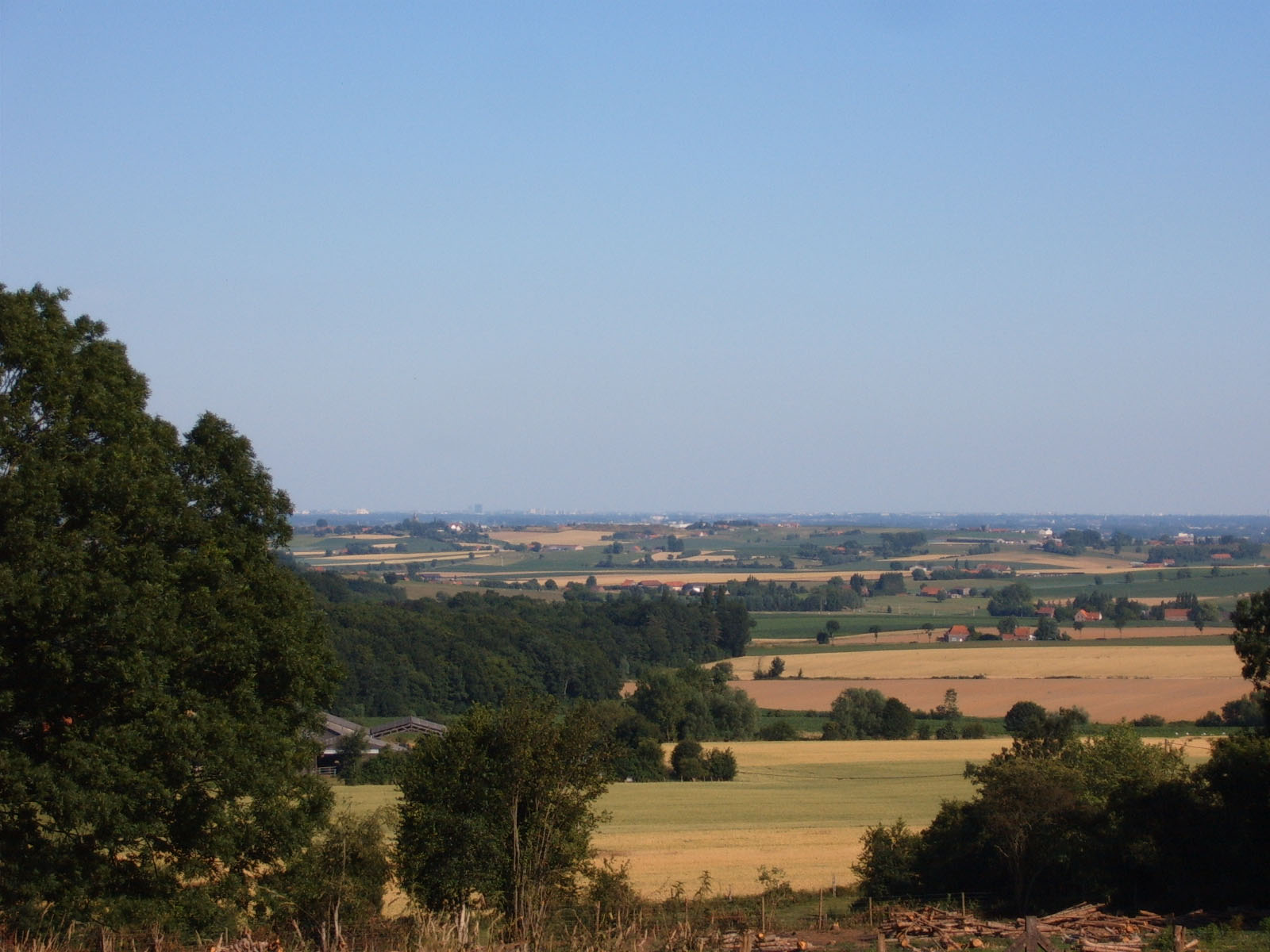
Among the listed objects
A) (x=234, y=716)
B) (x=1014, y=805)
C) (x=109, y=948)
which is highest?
(x=234, y=716)

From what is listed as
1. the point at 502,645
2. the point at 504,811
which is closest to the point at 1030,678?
the point at 502,645

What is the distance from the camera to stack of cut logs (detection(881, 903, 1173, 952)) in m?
15.9

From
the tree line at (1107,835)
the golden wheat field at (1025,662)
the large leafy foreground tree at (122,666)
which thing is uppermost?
the large leafy foreground tree at (122,666)

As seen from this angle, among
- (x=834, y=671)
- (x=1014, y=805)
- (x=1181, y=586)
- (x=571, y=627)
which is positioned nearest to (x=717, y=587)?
(x=571, y=627)

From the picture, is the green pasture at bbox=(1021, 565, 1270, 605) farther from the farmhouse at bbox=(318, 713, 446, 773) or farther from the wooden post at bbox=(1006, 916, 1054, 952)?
the wooden post at bbox=(1006, 916, 1054, 952)

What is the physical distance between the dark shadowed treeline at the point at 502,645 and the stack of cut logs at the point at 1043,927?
38206 mm

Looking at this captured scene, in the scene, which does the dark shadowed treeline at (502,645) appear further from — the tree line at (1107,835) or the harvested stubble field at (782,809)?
the tree line at (1107,835)

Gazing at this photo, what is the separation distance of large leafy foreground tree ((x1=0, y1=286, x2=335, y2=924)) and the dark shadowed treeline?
131 ft

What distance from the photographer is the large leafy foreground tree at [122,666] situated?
1289 centimetres

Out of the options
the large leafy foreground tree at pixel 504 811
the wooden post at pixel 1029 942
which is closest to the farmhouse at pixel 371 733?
the large leafy foreground tree at pixel 504 811

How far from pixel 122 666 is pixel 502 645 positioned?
223 feet

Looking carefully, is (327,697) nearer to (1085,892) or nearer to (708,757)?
(1085,892)

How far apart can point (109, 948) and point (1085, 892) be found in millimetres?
17363

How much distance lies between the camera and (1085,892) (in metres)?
21.8
